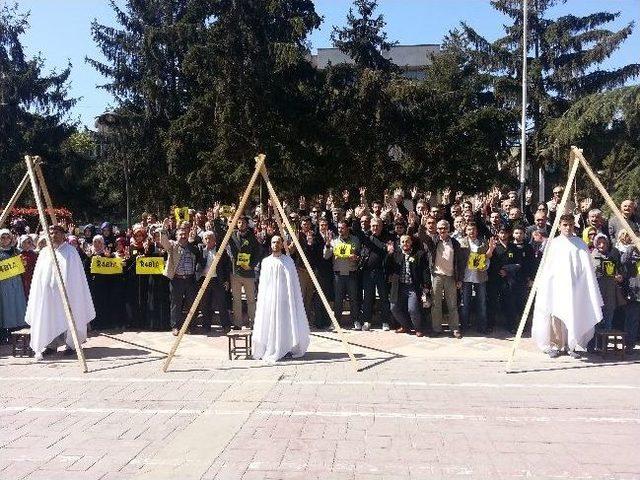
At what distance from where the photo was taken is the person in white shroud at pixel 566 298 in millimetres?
9234

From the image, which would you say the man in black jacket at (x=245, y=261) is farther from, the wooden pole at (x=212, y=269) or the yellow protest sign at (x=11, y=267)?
the yellow protest sign at (x=11, y=267)

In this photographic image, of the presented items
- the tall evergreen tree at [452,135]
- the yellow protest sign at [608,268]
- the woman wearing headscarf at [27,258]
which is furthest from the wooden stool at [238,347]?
the tall evergreen tree at [452,135]

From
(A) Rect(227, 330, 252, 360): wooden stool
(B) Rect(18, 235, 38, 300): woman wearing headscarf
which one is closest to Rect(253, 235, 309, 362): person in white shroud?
(A) Rect(227, 330, 252, 360): wooden stool

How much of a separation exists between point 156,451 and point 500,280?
7633 mm

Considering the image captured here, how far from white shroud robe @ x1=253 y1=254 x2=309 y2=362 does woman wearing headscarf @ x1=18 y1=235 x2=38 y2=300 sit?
16.0 feet

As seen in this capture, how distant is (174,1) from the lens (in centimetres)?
3105

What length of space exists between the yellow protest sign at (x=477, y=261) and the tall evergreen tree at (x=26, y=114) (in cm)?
2951

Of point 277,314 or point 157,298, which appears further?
point 157,298

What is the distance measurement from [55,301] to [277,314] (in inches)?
138

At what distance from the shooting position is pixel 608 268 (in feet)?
32.8

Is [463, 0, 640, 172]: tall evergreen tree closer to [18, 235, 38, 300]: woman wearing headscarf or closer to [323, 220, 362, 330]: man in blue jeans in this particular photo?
[323, 220, 362, 330]: man in blue jeans

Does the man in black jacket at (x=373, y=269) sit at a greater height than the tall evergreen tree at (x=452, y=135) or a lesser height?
lesser

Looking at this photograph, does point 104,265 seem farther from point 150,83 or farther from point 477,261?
point 150,83

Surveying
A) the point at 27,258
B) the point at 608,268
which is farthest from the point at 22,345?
the point at 608,268
